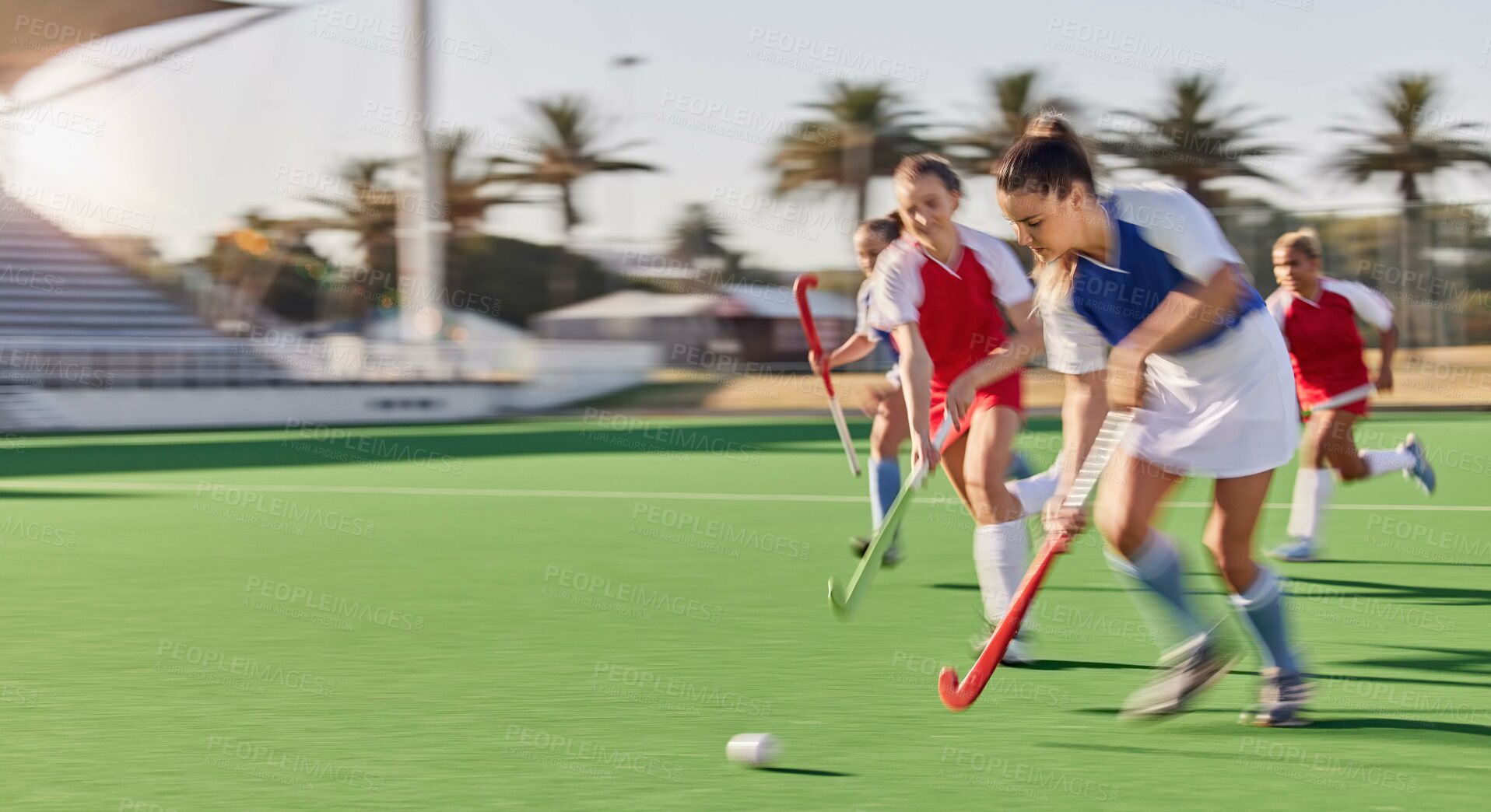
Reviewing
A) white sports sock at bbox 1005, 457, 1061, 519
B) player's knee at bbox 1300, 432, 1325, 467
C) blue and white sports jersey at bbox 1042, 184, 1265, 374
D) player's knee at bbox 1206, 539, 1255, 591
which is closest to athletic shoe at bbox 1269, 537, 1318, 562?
player's knee at bbox 1300, 432, 1325, 467

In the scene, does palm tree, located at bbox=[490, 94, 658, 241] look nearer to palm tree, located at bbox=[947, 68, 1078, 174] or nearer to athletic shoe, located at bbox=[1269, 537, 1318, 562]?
palm tree, located at bbox=[947, 68, 1078, 174]

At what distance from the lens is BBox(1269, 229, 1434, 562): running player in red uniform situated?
8266mm

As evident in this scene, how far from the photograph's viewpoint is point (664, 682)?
5.36 metres

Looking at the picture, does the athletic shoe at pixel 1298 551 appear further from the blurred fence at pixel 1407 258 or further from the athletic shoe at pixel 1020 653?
the blurred fence at pixel 1407 258

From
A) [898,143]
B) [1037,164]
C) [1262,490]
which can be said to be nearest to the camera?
[1037,164]

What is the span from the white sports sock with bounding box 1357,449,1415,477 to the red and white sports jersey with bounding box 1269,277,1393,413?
53 cm

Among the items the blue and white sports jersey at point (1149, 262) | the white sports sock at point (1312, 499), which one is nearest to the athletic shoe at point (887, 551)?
the white sports sock at point (1312, 499)

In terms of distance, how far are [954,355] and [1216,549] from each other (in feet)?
5.52

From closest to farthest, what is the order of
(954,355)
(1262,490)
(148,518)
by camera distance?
1. (1262,490)
2. (954,355)
3. (148,518)

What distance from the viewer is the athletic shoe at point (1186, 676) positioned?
4551mm

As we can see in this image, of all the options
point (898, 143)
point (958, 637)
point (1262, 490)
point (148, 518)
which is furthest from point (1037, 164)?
point (898, 143)

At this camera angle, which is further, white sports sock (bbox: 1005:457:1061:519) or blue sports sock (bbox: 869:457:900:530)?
blue sports sock (bbox: 869:457:900:530)

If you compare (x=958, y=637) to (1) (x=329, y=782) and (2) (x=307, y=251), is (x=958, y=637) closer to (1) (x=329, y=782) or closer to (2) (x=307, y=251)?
(1) (x=329, y=782)

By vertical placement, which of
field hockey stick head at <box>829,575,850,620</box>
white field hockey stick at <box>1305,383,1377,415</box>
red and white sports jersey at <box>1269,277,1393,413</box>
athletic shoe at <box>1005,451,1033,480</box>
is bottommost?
field hockey stick head at <box>829,575,850,620</box>
